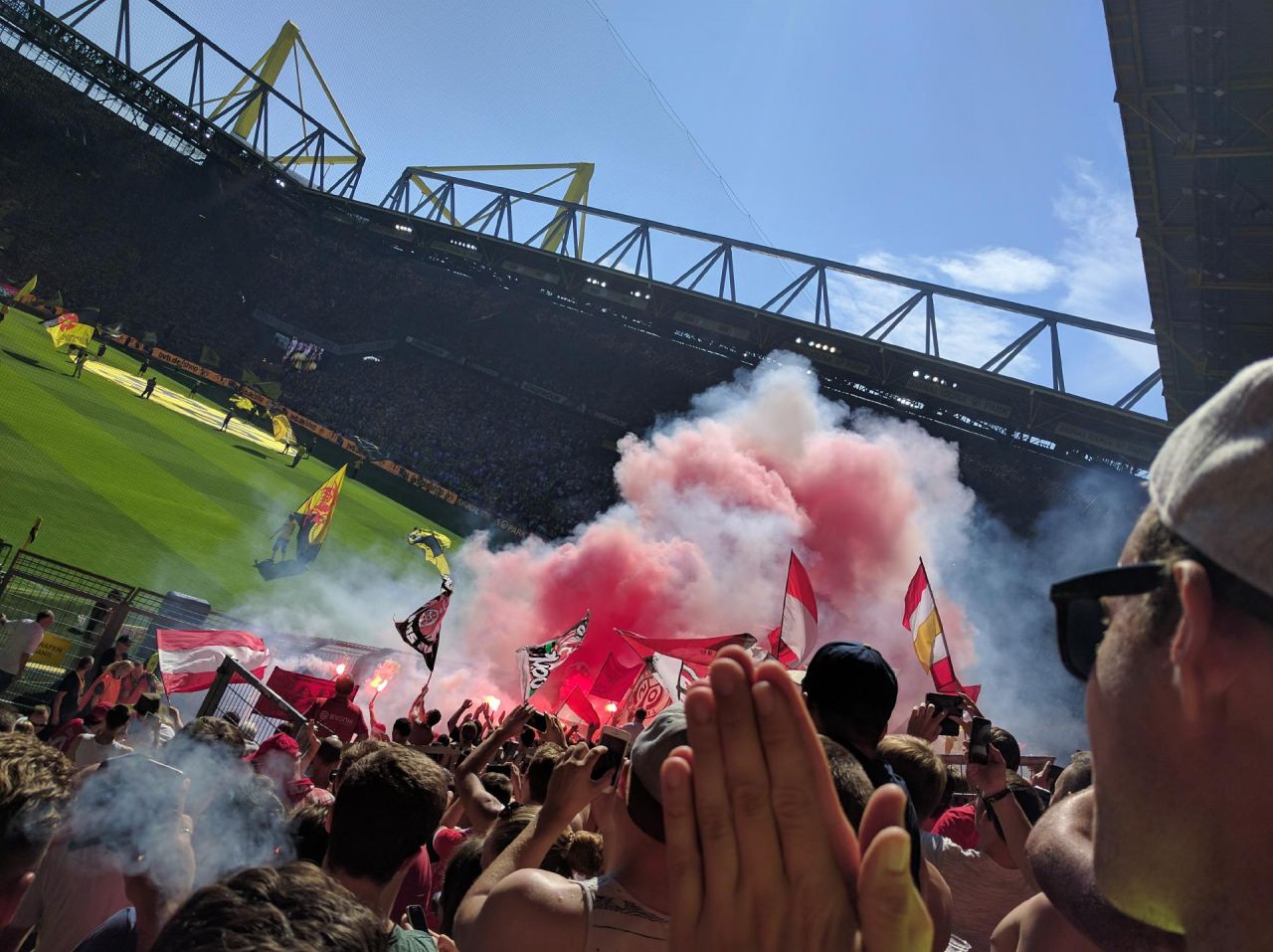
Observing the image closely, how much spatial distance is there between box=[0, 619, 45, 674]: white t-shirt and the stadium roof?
1341cm

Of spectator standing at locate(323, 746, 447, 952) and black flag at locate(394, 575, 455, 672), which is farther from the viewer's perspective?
black flag at locate(394, 575, 455, 672)

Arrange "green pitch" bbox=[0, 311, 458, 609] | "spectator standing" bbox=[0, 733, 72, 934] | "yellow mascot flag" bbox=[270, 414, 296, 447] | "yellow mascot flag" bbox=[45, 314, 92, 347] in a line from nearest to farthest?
1. "spectator standing" bbox=[0, 733, 72, 934]
2. "green pitch" bbox=[0, 311, 458, 609]
3. "yellow mascot flag" bbox=[45, 314, 92, 347]
4. "yellow mascot flag" bbox=[270, 414, 296, 447]

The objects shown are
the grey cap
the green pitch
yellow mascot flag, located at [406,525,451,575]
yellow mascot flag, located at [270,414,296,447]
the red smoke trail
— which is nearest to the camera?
the grey cap

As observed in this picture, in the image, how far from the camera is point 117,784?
9.43 ft

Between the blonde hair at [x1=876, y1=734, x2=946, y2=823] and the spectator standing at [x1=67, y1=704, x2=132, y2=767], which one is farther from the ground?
the blonde hair at [x1=876, y1=734, x2=946, y2=823]

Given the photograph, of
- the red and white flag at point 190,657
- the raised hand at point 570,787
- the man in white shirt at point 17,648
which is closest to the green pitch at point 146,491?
the man in white shirt at point 17,648

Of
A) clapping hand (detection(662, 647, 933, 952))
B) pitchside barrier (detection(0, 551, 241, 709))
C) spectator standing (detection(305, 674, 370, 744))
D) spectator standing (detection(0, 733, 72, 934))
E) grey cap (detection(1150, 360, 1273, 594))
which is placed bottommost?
pitchside barrier (detection(0, 551, 241, 709))

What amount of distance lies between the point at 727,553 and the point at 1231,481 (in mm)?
17457

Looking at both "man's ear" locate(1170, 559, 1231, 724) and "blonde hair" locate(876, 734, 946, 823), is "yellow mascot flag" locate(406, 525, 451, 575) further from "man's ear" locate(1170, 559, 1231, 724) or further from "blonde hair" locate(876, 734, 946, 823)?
"man's ear" locate(1170, 559, 1231, 724)

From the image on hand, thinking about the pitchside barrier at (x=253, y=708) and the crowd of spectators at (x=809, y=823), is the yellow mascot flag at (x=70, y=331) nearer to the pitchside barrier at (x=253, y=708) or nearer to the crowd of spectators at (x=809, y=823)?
the pitchside barrier at (x=253, y=708)

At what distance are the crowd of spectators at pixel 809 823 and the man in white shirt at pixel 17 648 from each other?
25.7ft

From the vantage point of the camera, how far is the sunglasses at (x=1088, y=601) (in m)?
1.04

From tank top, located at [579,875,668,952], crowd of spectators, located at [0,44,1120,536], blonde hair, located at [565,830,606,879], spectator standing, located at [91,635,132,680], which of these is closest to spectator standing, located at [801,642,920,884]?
tank top, located at [579,875,668,952]

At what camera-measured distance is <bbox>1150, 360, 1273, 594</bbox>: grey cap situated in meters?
0.94
